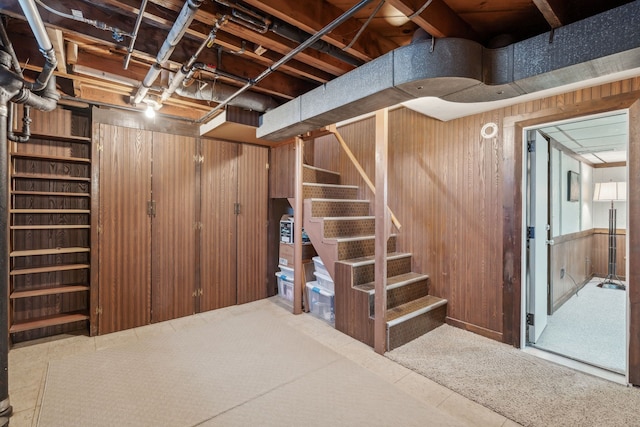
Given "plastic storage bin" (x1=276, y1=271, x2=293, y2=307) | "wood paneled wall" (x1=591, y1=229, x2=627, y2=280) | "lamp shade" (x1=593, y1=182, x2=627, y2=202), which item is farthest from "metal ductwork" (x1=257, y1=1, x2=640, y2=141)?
"wood paneled wall" (x1=591, y1=229, x2=627, y2=280)

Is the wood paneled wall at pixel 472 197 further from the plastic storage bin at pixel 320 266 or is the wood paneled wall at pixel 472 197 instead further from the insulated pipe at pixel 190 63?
the insulated pipe at pixel 190 63

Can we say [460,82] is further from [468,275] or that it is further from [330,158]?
[330,158]

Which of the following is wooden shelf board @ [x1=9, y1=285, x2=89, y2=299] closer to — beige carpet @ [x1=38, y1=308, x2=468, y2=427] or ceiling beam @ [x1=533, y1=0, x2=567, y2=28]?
beige carpet @ [x1=38, y1=308, x2=468, y2=427]

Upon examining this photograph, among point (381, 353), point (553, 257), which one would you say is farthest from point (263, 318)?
point (553, 257)

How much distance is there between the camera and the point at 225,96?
291cm

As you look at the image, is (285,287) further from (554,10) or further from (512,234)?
(554,10)

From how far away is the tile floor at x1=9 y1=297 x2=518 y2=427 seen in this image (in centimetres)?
195

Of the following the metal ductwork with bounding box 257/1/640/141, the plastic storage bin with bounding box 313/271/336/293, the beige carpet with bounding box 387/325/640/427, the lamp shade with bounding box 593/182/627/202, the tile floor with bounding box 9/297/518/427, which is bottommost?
the tile floor with bounding box 9/297/518/427

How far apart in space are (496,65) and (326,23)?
3.59 ft

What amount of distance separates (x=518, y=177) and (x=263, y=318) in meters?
3.12

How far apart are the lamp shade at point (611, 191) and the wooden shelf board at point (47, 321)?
24.3ft

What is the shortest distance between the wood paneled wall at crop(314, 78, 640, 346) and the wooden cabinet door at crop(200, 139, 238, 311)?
85.3 inches

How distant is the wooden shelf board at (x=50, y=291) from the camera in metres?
2.82

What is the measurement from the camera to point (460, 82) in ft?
6.03
